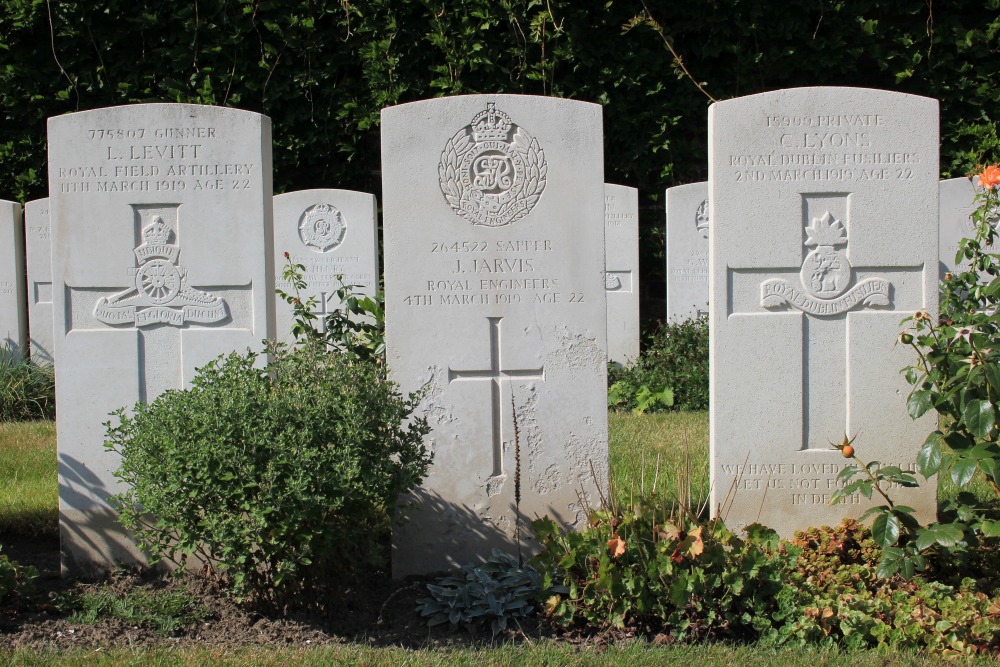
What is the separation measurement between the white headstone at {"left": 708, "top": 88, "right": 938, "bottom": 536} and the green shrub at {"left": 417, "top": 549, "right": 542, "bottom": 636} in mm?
987

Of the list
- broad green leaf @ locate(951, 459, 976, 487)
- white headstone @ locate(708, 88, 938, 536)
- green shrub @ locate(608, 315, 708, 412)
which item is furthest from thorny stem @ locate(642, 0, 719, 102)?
broad green leaf @ locate(951, 459, 976, 487)

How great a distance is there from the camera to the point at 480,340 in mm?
4297

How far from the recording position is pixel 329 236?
27.2 feet

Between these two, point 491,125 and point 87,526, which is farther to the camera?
point 87,526

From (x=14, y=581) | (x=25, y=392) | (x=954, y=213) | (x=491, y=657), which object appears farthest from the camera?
(x=25, y=392)

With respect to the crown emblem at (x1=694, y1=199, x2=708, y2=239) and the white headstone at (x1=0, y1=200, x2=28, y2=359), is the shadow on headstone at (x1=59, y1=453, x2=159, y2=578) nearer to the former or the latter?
the white headstone at (x1=0, y1=200, x2=28, y2=359)

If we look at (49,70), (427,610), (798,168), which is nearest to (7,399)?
(49,70)

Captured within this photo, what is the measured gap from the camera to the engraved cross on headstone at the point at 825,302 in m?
4.30

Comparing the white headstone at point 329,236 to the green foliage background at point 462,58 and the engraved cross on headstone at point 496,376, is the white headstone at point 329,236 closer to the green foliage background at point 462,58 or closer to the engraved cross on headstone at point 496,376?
the green foliage background at point 462,58

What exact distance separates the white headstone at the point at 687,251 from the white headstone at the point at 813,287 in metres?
4.50

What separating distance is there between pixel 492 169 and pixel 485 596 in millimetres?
1814

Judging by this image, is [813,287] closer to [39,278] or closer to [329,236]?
[329,236]

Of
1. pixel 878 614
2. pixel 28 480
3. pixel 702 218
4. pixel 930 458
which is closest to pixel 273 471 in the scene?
pixel 878 614

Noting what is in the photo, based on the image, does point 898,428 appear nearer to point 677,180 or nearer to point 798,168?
point 798,168
